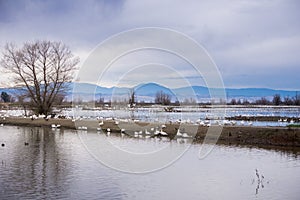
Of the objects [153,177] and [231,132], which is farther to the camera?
[231,132]

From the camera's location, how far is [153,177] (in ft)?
53.1

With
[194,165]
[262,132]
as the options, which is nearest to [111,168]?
[194,165]

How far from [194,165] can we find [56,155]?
7.10m

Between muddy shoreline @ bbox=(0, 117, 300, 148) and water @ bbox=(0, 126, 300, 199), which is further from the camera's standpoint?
muddy shoreline @ bbox=(0, 117, 300, 148)

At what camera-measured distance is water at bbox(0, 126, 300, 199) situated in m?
13.4

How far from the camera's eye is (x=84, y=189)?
1368cm

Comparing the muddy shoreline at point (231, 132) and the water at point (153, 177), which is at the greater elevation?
the muddy shoreline at point (231, 132)

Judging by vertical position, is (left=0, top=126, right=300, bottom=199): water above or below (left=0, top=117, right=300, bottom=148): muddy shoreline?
below

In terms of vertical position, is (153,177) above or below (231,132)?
below

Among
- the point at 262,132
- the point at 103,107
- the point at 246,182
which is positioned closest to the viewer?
the point at 246,182

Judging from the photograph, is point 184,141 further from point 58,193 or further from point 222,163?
point 58,193

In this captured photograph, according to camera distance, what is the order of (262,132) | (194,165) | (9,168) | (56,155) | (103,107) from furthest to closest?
1. (103,107)
2. (262,132)
3. (56,155)
4. (194,165)
5. (9,168)

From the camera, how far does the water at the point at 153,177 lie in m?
13.4

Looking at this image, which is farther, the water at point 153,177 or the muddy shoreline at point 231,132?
the muddy shoreline at point 231,132
